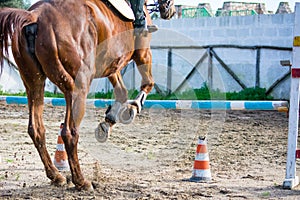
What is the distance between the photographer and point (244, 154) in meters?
7.87

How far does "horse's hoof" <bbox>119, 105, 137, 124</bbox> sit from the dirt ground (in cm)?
60

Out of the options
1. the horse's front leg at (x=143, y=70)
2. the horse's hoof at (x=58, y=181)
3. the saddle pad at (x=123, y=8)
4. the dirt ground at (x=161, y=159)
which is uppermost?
the saddle pad at (x=123, y=8)

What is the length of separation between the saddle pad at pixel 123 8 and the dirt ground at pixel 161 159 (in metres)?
1.83

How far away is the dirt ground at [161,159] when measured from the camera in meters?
5.70

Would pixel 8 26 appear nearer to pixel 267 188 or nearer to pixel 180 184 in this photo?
pixel 180 184

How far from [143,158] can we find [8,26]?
300cm

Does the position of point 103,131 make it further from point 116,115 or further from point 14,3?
point 14,3

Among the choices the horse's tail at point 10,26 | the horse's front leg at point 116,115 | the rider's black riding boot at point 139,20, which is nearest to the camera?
the horse's tail at point 10,26

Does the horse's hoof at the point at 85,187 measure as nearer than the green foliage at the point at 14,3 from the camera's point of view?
Yes

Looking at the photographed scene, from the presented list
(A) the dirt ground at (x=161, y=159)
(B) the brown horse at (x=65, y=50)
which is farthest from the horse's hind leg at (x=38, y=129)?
(A) the dirt ground at (x=161, y=159)

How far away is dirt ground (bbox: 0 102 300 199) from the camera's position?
570 centimetres

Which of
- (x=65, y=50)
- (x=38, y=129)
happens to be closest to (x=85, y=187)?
(x=38, y=129)

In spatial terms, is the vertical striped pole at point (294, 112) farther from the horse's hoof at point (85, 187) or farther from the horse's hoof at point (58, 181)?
the horse's hoof at point (58, 181)

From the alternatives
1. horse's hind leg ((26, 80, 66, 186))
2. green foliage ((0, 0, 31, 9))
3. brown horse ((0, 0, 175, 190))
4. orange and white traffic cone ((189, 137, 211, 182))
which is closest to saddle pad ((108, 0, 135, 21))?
brown horse ((0, 0, 175, 190))
